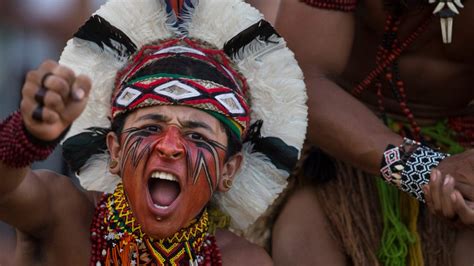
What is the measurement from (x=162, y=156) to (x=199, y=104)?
0.22 meters

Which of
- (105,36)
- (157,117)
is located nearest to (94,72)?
(105,36)

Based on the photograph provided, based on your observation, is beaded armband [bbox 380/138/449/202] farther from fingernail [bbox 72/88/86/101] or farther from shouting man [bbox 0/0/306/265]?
fingernail [bbox 72/88/86/101]

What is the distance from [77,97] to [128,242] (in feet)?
2.52

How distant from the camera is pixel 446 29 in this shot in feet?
12.4

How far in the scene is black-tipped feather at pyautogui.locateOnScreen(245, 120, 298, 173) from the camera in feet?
11.8

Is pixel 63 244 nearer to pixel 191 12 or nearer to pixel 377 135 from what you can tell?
pixel 191 12

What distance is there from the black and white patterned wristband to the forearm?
124 millimetres

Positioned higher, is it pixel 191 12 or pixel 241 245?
pixel 191 12

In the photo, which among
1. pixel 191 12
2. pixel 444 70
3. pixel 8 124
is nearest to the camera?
pixel 8 124

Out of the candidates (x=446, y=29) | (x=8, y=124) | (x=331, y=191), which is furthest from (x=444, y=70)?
(x=8, y=124)

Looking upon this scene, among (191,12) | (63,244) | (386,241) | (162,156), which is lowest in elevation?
(386,241)

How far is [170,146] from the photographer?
3.20m

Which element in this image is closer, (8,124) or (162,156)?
(8,124)

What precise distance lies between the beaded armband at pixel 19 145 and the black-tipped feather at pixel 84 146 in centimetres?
63
